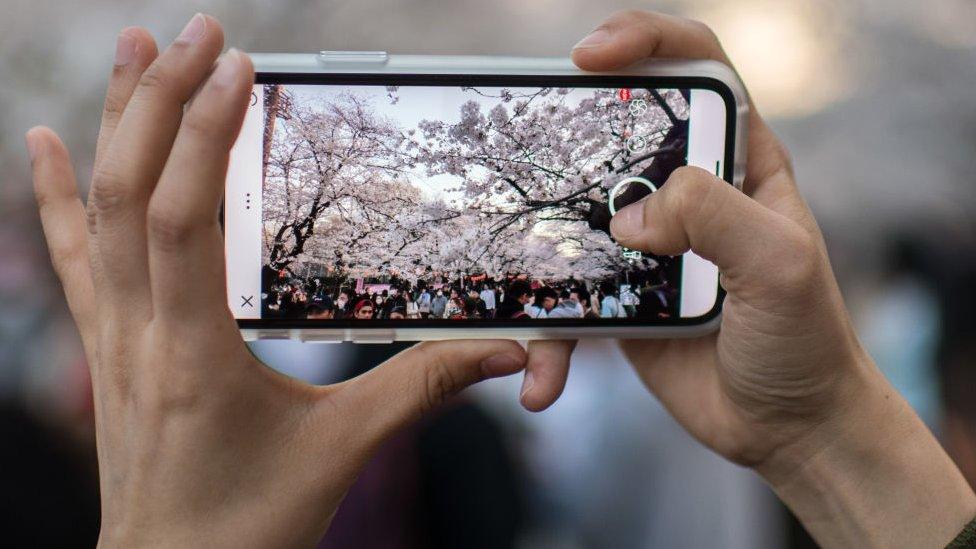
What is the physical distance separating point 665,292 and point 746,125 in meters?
0.24

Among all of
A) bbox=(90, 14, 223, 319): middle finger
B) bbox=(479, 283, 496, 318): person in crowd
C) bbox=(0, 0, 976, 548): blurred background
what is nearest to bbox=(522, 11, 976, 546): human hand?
bbox=(479, 283, 496, 318): person in crowd

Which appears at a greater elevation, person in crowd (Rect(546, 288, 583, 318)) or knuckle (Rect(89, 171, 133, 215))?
knuckle (Rect(89, 171, 133, 215))

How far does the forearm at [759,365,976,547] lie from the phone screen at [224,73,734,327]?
12.2 inches

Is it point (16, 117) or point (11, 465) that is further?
point (16, 117)

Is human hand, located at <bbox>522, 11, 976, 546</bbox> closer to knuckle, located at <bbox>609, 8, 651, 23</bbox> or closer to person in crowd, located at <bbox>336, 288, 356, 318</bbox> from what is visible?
knuckle, located at <bbox>609, 8, 651, 23</bbox>

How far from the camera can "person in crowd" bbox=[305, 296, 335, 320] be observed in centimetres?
88

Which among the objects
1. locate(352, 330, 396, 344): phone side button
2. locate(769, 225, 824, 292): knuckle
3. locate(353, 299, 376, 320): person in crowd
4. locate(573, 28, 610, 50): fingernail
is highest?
locate(573, 28, 610, 50): fingernail

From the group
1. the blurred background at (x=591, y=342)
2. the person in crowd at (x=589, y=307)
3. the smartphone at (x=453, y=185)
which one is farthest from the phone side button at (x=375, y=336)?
the blurred background at (x=591, y=342)

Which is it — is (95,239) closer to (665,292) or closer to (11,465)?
(665,292)

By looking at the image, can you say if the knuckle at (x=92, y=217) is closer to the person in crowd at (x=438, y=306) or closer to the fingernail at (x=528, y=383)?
the person in crowd at (x=438, y=306)

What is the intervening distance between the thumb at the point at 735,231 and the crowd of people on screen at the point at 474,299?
0.16 m

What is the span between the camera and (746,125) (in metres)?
0.90

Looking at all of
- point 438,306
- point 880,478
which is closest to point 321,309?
point 438,306

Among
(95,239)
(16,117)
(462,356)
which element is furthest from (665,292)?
(16,117)
